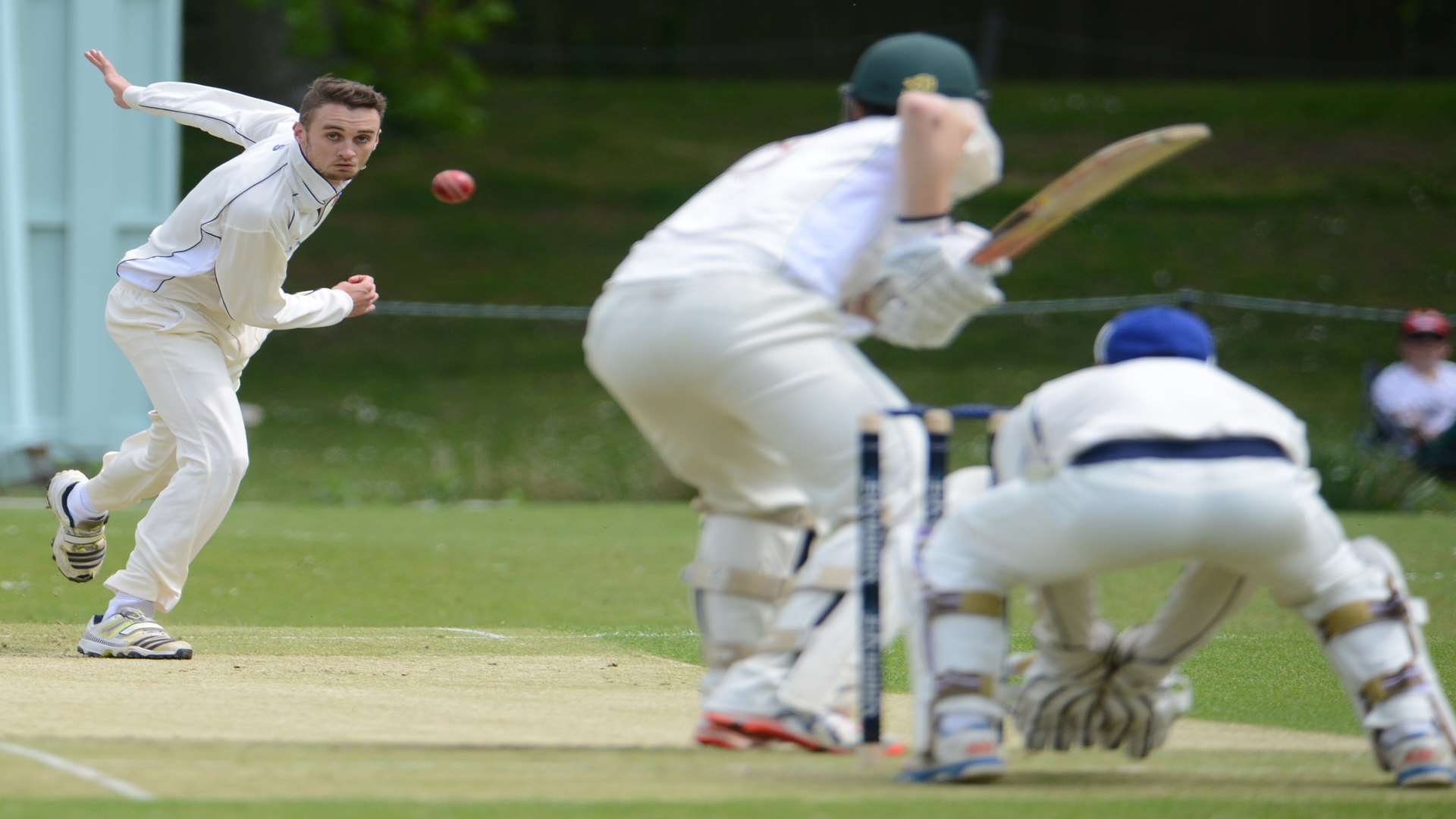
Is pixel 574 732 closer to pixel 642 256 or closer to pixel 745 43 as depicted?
pixel 642 256

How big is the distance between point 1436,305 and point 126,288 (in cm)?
2010

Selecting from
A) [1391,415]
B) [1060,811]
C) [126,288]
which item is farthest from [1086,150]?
[1060,811]

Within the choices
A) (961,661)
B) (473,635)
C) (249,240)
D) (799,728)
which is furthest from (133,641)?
(961,661)

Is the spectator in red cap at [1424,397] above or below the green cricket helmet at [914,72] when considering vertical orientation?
below

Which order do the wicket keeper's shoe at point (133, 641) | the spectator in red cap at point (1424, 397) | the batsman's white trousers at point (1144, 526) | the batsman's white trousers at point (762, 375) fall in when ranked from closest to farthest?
the batsman's white trousers at point (1144, 526)
the batsman's white trousers at point (762, 375)
the wicket keeper's shoe at point (133, 641)
the spectator in red cap at point (1424, 397)

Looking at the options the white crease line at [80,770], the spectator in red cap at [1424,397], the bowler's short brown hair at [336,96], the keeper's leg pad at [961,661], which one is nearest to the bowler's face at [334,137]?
the bowler's short brown hair at [336,96]

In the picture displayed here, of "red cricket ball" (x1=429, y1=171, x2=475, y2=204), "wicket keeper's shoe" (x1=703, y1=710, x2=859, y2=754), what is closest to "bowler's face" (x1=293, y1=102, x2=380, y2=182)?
"red cricket ball" (x1=429, y1=171, x2=475, y2=204)

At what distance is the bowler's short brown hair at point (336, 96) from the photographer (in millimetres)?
6820

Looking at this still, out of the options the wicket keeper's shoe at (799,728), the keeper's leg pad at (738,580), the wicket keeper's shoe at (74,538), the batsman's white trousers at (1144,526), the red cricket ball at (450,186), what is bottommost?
the wicket keeper's shoe at (74,538)

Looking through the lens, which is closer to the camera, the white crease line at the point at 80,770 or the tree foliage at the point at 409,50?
the white crease line at the point at 80,770

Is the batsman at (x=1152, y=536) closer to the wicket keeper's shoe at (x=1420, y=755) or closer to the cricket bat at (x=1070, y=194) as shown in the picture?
the wicket keeper's shoe at (x=1420, y=755)

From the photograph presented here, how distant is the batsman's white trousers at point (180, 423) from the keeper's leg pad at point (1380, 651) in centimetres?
381

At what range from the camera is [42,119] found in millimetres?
16953

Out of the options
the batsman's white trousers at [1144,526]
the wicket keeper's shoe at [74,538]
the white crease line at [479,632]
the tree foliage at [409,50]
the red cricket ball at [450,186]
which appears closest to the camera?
the batsman's white trousers at [1144,526]
